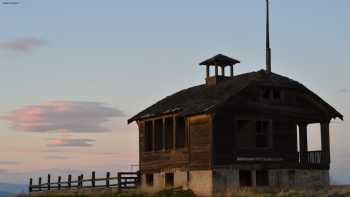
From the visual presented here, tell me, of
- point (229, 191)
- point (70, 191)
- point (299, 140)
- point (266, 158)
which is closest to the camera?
point (229, 191)

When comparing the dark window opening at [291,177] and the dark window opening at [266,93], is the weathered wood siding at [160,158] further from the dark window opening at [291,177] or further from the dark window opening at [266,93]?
the dark window opening at [291,177]

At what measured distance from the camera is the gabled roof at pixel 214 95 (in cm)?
4622

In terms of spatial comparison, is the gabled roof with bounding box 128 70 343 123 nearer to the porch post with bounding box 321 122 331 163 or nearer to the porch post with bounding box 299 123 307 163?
the porch post with bounding box 321 122 331 163

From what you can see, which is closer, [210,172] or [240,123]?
[210,172]

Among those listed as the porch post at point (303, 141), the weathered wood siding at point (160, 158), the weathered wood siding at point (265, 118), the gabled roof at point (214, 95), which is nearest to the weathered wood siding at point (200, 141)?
the weathered wood siding at point (265, 118)

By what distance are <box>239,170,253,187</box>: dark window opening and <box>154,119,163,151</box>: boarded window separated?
A: 26.1 feet

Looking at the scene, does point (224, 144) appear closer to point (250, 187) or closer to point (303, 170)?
point (250, 187)

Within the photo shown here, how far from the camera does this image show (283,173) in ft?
157

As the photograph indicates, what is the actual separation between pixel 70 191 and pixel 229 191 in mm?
16308

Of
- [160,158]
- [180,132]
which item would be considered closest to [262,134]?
[180,132]

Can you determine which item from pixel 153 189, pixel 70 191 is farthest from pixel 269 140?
pixel 70 191

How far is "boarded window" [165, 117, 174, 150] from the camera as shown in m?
52.4

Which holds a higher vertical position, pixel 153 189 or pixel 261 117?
pixel 261 117

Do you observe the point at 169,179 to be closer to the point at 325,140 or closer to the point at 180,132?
the point at 180,132
